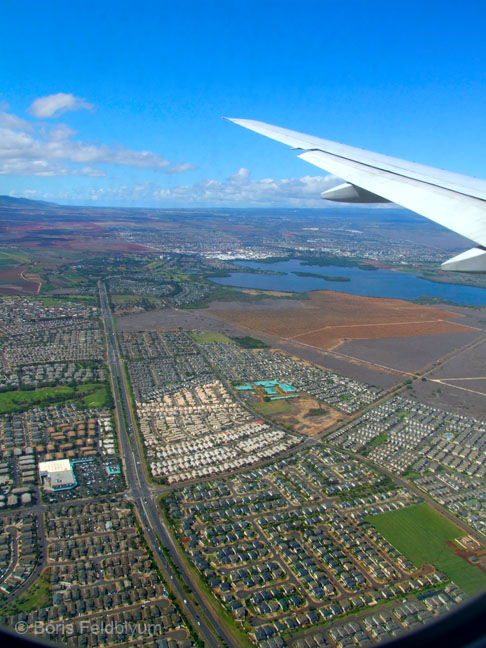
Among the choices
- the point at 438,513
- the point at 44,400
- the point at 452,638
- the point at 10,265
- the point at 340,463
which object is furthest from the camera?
the point at 10,265

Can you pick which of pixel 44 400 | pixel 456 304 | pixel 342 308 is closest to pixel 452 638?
pixel 44 400

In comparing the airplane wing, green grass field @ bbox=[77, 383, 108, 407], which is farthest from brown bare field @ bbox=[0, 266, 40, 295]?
the airplane wing

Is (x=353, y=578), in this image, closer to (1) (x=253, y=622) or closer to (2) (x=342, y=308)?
(1) (x=253, y=622)

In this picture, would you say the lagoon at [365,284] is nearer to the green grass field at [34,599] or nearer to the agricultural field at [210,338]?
the agricultural field at [210,338]

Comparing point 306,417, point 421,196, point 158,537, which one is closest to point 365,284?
point 306,417

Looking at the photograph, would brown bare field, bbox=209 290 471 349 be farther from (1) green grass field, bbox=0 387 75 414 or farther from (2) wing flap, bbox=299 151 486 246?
(2) wing flap, bbox=299 151 486 246

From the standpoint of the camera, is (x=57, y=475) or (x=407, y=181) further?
(x=57, y=475)

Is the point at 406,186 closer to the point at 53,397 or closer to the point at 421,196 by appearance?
the point at 421,196
